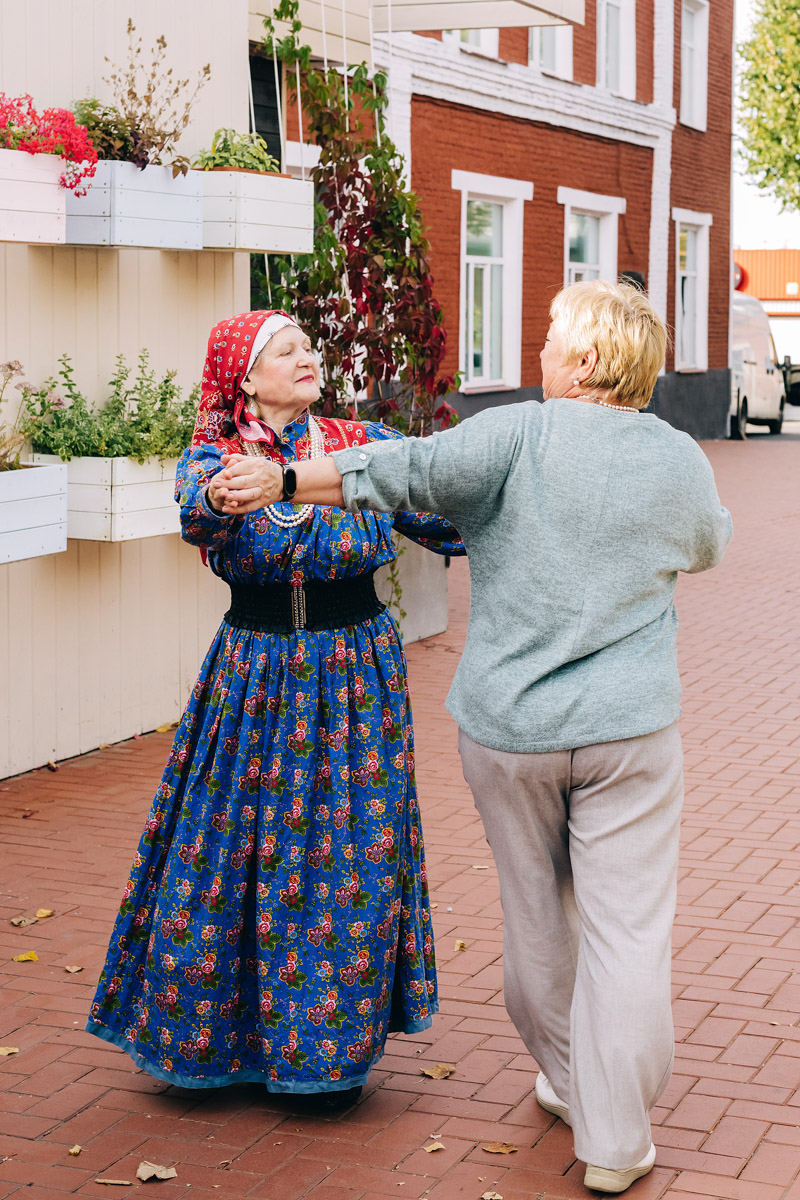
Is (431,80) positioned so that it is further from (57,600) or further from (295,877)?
(295,877)

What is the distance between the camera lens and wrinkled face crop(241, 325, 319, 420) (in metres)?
3.69

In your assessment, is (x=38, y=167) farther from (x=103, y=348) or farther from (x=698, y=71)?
(x=698, y=71)

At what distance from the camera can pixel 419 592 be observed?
9.85 m

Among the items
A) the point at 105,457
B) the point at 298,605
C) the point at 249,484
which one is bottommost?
the point at 298,605

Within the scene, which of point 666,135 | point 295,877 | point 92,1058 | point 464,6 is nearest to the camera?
point 295,877

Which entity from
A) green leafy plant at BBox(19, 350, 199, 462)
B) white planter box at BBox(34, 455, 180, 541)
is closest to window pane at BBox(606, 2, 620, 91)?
green leafy plant at BBox(19, 350, 199, 462)

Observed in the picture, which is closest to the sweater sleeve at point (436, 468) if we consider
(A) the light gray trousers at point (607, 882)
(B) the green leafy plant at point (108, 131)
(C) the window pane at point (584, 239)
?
(A) the light gray trousers at point (607, 882)

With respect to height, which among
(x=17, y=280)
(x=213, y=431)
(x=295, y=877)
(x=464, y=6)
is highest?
(x=464, y=6)

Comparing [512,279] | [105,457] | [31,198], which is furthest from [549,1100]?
[512,279]

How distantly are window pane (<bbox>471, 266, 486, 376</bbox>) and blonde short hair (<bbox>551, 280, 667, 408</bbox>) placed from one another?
1564cm

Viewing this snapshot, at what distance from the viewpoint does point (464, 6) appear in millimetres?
11148

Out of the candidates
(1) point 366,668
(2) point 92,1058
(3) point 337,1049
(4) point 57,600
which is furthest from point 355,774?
(4) point 57,600

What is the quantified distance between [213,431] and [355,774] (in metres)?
0.86

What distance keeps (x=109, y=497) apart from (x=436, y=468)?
3.86 meters
